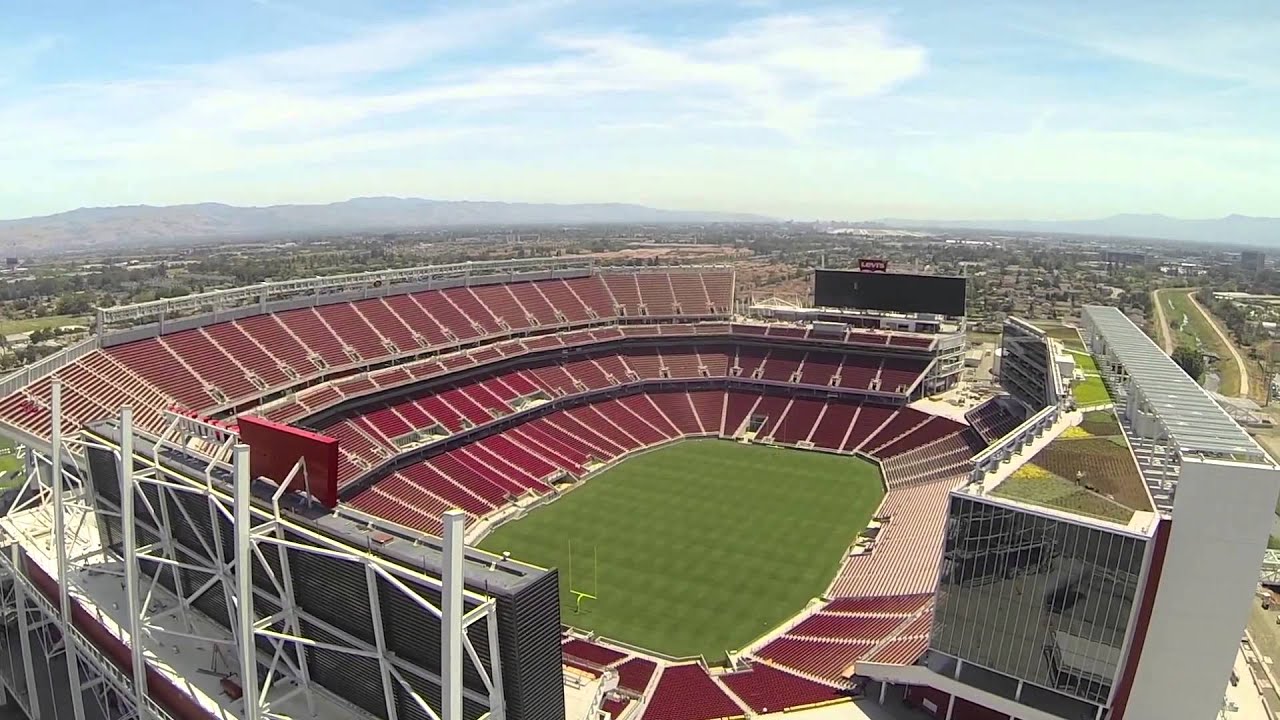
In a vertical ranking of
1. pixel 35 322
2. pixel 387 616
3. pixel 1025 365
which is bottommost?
pixel 35 322

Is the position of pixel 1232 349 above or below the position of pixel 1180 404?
below

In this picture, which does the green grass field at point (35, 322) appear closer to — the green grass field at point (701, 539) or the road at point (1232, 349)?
the green grass field at point (701, 539)

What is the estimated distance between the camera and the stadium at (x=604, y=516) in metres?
23.2

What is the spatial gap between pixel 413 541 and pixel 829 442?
5189 cm

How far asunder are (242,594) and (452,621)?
8.74 meters

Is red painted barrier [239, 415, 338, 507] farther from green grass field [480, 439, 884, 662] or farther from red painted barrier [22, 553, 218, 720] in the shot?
green grass field [480, 439, 884, 662]

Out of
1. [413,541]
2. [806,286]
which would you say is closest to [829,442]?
[413,541]

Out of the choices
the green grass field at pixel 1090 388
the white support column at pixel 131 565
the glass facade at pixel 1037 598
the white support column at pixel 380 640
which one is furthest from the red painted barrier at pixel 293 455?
the green grass field at pixel 1090 388

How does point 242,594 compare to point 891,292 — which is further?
point 891,292

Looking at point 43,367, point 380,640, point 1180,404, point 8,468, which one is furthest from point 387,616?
point 8,468

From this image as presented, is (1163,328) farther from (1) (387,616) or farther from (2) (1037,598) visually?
(1) (387,616)

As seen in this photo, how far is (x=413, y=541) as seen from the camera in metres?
22.5

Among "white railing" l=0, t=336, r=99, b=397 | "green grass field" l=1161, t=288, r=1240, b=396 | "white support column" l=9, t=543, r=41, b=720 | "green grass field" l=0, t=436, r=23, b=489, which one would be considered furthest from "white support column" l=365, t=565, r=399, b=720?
"green grass field" l=1161, t=288, r=1240, b=396

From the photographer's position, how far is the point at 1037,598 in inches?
1054
